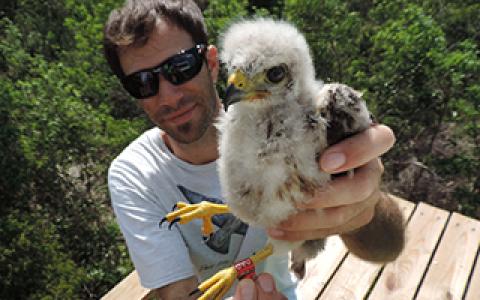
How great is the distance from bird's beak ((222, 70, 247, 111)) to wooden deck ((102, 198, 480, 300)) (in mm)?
2035

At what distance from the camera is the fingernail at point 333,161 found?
1.43 metres

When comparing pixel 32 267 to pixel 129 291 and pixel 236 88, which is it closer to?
pixel 129 291

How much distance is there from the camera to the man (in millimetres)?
2111

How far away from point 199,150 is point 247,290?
Answer: 3.65 feet

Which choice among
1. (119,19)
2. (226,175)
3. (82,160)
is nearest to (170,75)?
(119,19)

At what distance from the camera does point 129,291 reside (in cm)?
298

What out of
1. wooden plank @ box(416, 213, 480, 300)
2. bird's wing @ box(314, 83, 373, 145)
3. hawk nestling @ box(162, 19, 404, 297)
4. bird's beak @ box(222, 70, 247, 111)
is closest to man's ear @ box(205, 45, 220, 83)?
hawk nestling @ box(162, 19, 404, 297)

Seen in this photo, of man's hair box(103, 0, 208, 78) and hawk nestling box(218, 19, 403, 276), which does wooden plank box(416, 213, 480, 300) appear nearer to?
hawk nestling box(218, 19, 403, 276)

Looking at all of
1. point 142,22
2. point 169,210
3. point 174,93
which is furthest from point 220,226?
point 142,22

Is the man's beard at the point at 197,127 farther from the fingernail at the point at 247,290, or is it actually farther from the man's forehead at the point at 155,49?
the fingernail at the point at 247,290

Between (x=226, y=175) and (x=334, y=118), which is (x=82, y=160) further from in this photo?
(x=334, y=118)

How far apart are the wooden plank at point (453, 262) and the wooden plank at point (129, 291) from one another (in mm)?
2157

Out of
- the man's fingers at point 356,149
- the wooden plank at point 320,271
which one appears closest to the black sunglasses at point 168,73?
the man's fingers at point 356,149

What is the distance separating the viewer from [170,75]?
2246 millimetres
